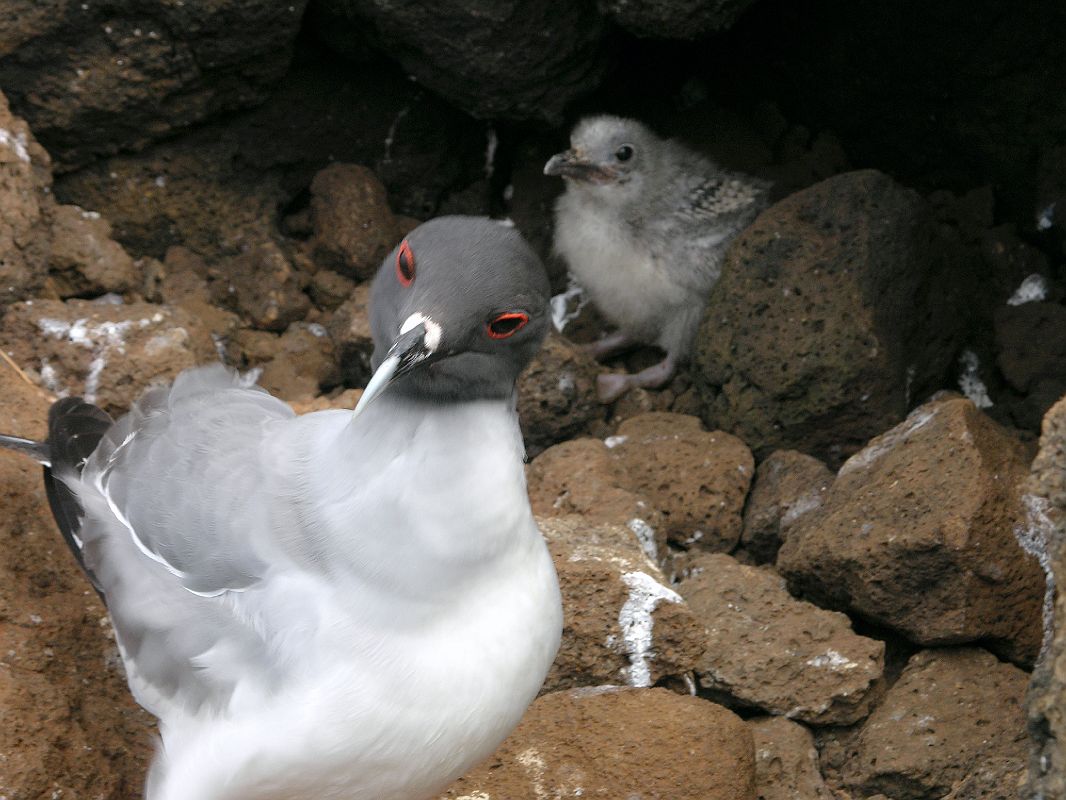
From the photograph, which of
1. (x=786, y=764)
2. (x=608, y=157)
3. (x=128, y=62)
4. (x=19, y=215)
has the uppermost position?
(x=128, y=62)

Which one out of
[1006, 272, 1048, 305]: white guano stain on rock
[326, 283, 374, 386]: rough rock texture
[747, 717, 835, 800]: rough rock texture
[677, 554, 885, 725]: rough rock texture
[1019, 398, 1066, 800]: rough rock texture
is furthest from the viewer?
[1006, 272, 1048, 305]: white guano stain on rock

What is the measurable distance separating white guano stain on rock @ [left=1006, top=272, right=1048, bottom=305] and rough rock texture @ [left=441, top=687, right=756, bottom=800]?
2669 millimetres

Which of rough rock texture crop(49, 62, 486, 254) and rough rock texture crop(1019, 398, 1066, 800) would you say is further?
rough rock texture crop(49, 62, 486, 254)

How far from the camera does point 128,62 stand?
4.69 meters

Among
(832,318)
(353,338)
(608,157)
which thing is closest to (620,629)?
(832,318)

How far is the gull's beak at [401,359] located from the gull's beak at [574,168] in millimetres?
3247

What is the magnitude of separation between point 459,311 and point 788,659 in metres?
1.80

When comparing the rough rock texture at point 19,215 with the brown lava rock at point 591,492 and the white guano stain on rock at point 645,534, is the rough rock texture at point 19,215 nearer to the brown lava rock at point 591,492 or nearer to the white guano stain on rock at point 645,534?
the brown lava rock at point 591,492

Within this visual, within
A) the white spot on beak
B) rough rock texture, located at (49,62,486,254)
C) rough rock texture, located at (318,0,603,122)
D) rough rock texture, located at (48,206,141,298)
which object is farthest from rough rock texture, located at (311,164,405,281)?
the white spot on beak

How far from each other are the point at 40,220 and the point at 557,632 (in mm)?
2822

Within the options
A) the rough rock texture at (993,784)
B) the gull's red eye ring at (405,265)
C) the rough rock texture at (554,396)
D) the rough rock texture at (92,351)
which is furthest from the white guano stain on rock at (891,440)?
the rough rock texture at (92,351)

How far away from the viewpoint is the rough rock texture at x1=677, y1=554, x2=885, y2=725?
3.51 metres

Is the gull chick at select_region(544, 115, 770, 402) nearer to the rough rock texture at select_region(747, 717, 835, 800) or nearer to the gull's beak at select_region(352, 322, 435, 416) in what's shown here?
the rough rock texture at select_region(747, 717, 835, 800)

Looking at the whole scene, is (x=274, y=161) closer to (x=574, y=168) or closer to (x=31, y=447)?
(x=574, y=168)
